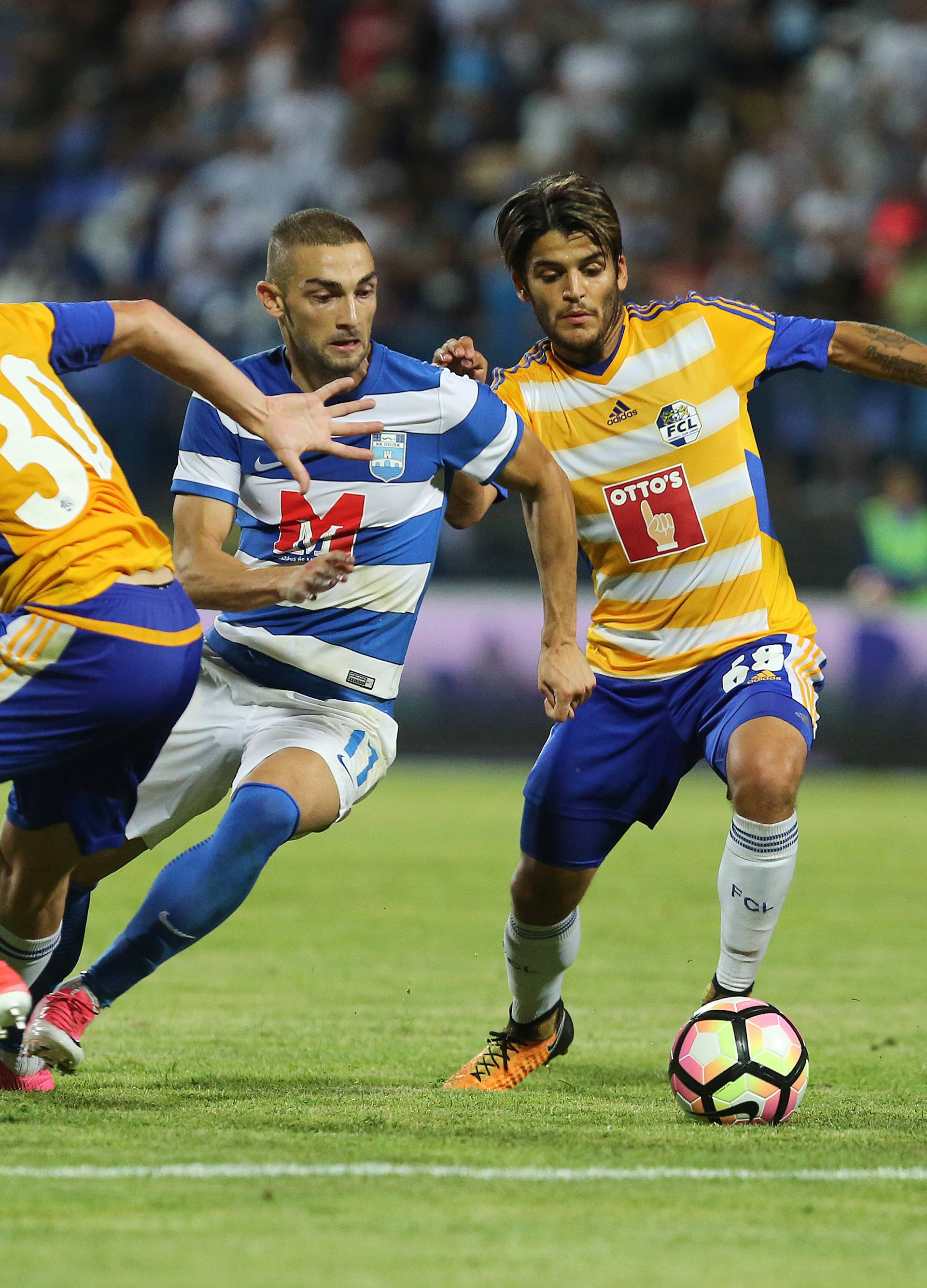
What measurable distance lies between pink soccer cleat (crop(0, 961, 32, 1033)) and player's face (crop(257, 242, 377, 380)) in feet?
6.53

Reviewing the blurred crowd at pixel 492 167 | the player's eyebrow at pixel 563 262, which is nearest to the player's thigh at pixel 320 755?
the player's eyebrow at pixel 563 262

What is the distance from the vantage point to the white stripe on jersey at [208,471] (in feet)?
16.1

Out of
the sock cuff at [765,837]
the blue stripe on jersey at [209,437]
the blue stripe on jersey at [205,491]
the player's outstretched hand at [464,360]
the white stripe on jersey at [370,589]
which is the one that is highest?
the player's outstretched hand at [464,360]

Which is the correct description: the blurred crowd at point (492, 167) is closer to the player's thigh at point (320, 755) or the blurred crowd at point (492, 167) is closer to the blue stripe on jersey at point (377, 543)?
the blue stripe on jersey at point (377, 543)

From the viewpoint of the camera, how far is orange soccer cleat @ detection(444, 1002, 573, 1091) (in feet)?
16.4

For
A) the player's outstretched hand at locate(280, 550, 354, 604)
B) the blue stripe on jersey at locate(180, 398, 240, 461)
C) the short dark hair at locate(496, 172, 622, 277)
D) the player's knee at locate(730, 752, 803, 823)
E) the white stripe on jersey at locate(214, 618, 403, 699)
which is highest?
the short dark hair at locate(496, 172, 622, 277)

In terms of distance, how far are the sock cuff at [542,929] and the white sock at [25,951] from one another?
1315mm

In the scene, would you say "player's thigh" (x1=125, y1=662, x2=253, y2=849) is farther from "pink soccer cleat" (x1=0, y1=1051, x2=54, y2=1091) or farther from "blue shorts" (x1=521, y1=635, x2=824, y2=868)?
"blue shorts" (x1=521, y1=635, x2=824, y2=868)

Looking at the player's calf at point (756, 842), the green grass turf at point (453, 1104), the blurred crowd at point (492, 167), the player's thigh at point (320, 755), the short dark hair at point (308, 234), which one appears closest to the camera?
the green grass turf at point (453, 1104)

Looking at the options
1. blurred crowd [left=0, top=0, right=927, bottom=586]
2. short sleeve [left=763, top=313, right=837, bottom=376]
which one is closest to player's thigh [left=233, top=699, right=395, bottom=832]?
short sleeve [left=763, top=313, right=837, bottom=376]

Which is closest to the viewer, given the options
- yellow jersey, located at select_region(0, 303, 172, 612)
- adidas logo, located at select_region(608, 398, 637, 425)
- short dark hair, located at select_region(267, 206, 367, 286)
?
yellow jersey, located at select_region(0, 303, 172, 612)

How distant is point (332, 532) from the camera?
5.05 metres

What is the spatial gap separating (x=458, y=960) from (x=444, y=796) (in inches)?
234

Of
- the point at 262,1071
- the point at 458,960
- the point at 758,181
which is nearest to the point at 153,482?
the point at 758,181
